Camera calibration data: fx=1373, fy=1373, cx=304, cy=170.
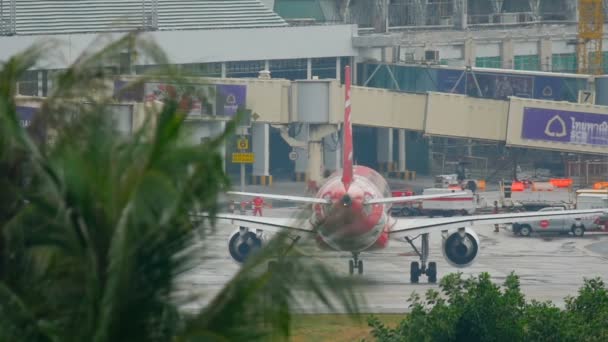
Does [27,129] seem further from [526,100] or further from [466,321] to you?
[526,100]

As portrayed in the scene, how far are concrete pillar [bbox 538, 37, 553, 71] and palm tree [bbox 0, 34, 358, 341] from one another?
3411 inches

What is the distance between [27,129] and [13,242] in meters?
0.72

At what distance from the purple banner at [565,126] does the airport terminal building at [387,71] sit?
0.40 feet

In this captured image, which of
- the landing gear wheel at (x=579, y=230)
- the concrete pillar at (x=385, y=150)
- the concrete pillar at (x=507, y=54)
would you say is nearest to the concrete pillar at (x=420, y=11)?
the concrete pillar at (x=507, y=54)

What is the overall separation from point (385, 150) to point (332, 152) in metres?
7.44

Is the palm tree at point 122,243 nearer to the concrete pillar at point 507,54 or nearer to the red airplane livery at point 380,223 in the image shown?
the red airplane livery at point 380,223

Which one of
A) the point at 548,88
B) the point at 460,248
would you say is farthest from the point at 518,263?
the point at 548,88

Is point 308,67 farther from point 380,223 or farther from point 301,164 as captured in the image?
point 380,223

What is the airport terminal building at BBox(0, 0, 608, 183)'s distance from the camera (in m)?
73.1

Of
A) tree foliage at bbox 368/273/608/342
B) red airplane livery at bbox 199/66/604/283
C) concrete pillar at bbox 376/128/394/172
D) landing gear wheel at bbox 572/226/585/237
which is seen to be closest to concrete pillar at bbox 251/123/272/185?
concrete pillar at bbox 376/128/394/172

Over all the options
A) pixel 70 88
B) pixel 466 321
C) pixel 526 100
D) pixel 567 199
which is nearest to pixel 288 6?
pixel 526 100

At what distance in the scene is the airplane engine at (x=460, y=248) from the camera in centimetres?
4462

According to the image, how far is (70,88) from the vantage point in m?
8.38

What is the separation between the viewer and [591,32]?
293ft
